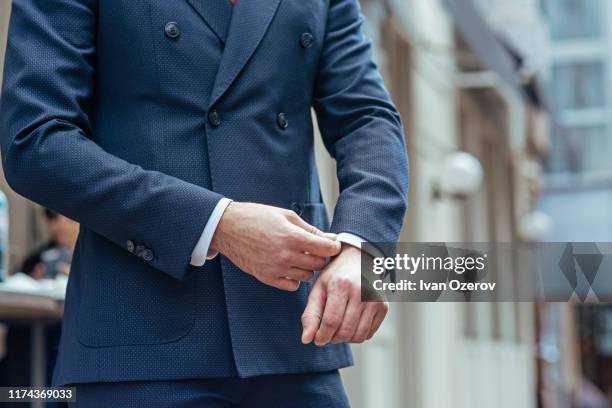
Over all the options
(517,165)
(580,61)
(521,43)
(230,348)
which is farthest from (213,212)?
(580,61)

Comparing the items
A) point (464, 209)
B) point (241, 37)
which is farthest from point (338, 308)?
point (464, 209)

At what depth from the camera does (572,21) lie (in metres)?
34.4

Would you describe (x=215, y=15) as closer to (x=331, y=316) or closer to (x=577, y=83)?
(x=331, y=316)

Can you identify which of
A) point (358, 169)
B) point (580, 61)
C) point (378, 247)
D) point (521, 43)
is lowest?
point (378, 247)

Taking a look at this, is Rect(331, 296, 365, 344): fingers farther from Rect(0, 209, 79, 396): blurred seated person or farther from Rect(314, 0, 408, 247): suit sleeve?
Rect(0, 209, 79, 396): blurred seated person

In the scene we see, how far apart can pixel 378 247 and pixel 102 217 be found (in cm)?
36

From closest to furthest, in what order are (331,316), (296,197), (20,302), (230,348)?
(331,316), (230,348), (296,197), (20,302)

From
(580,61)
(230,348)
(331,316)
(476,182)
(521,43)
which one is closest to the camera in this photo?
(331,316)

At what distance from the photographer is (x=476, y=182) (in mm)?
9445

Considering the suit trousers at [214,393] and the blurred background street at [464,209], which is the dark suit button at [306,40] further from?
the blurred background street at [464,209]

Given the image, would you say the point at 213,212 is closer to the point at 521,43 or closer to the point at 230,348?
the point at 230,348

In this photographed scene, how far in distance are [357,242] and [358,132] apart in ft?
0.80

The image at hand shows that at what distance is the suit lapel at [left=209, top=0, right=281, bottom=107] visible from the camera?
5.66 feet

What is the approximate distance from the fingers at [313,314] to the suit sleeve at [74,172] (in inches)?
6.8
